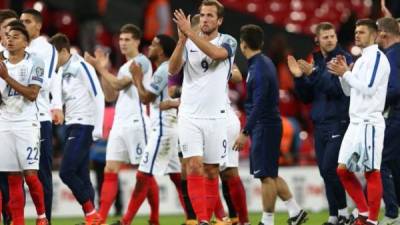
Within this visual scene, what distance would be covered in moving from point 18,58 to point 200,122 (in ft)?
6.92

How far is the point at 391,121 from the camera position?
577 inches

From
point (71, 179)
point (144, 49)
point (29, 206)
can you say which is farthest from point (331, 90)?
point (144, 49)

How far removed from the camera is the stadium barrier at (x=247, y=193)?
19.8 m

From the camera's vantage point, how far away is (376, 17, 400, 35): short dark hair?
47.8 ft

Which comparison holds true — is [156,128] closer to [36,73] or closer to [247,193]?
[36,73]

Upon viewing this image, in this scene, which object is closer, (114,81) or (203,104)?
(203,104)

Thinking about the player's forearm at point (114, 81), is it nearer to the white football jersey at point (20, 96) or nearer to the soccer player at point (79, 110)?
the soccer player at point (79, 110)

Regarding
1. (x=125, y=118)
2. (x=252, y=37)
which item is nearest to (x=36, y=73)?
(x=125, y=118)

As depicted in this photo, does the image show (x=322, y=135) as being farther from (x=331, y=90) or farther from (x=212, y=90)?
(x=212, y=90)

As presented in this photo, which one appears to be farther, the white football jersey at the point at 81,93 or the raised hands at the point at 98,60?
the raised hands at the point at 98,60

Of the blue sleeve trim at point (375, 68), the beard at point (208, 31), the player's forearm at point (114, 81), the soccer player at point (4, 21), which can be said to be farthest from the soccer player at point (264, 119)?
the soccer player at point (4, 21)

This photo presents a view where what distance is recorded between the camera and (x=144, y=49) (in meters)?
23.6

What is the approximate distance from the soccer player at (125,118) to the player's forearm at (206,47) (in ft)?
7.88

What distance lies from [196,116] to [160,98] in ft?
6.51
